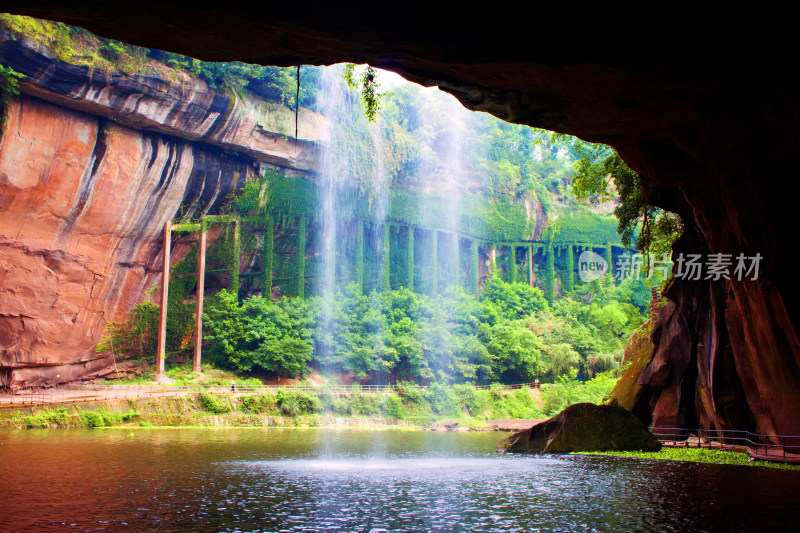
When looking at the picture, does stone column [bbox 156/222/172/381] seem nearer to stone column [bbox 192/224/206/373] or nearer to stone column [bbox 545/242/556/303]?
stone column [bbox 192/224/206/373]

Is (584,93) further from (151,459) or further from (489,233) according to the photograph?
(489,233)

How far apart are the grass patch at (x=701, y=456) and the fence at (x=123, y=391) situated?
714 inches

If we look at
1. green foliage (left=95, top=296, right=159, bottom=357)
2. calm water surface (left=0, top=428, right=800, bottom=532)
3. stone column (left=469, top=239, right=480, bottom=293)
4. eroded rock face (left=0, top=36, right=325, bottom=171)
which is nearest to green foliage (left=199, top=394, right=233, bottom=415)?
green foliage (left=95, top=296, right=159, bottom=357)

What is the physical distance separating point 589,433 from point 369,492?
882 cm

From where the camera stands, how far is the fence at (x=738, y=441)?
41.6ft

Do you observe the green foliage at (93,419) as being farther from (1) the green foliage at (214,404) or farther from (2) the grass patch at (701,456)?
(2) the grass patch at (701,456)

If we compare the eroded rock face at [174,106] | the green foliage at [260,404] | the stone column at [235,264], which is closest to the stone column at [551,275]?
the eroded rock face at [174,106]

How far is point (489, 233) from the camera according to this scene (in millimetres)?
49719

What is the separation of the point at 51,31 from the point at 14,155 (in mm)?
5232

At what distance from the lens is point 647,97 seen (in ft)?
25.7

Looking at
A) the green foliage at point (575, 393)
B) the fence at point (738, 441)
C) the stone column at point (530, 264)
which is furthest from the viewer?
Answer: the stone column at point (530, 264)

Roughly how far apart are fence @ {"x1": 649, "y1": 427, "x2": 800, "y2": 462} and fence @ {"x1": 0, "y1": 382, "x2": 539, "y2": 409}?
18.0m

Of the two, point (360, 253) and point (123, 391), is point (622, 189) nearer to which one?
point (123, 391)

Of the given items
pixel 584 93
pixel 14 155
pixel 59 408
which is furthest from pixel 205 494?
pixel 14 155
